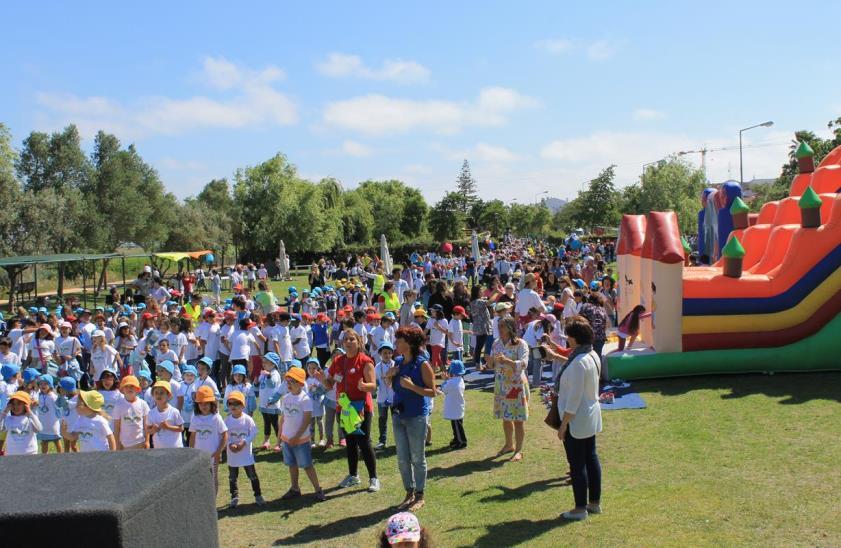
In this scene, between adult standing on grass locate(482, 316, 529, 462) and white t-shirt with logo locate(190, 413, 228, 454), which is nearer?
white t-shirt with logo locate(190, 413, 228, 454)

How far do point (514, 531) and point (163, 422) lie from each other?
3.59m

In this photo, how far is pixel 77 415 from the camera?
25.0ft

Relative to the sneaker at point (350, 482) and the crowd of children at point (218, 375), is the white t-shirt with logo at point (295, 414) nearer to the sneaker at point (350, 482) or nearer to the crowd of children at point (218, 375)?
the crowd of children at point (218, 375)

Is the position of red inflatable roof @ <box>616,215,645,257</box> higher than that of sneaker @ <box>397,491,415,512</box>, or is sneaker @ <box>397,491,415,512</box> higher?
red inflatable roof @ <box>616,215,645,257</box>

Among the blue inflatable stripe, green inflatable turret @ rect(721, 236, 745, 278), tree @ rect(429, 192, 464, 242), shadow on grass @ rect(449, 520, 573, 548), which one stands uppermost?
tree @ rect(429, 192, 464, 242)

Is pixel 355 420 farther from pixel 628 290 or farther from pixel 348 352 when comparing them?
pixel 628 290

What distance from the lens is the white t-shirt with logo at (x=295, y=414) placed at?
23.9 ft

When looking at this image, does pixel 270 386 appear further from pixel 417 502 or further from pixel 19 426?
pixel 417 502

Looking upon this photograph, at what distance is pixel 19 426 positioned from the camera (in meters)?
7.57

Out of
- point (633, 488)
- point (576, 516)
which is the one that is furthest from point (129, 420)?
point (633, 488)

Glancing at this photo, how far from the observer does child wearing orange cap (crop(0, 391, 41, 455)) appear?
24.7 ft

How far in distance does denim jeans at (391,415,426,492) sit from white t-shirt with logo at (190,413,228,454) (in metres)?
1.75

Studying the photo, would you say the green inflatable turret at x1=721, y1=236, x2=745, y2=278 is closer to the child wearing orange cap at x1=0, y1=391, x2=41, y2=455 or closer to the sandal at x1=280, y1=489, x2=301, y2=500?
the sandal at x1=280, y1=489, x2=301, y2=500

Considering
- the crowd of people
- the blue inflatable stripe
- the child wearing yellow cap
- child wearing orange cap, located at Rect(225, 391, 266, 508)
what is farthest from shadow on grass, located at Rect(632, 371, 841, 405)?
the child wearing yellow cap
